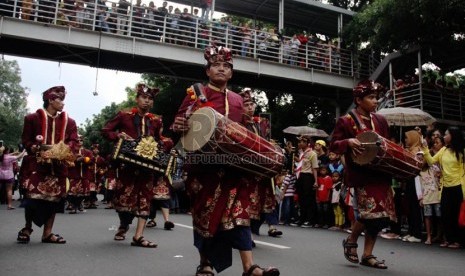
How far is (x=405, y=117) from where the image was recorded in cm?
1102

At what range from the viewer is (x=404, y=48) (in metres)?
14.8

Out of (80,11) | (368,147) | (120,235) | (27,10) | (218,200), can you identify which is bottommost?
(120,235)

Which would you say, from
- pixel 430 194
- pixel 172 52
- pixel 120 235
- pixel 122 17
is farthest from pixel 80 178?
pixel 430 194

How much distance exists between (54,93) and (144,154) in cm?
143

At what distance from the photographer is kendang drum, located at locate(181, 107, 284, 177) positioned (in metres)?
3.49

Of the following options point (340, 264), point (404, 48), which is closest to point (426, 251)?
point (340, 264)

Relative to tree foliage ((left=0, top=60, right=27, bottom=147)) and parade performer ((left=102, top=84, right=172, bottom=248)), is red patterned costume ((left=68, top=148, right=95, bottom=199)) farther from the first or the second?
tree foliage ((left=0, top=60, right=27, bottom=147))

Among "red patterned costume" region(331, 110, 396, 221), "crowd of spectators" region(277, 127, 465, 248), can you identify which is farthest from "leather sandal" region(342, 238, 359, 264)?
"crowd of spectators" region(277, 127, 465, 248)

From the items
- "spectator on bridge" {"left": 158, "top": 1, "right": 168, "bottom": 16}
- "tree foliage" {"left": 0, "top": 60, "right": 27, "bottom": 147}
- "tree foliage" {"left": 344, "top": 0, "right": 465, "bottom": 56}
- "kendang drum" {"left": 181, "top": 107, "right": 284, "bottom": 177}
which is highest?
"tree foliage" {"left": 0, "top": 60, "right": 27, "bottom": 147}

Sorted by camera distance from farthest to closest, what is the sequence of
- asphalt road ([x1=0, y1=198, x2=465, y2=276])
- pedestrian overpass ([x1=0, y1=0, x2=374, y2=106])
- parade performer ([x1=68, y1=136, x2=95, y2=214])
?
pedestrian overpass ([x1=0, y1=0, x2=374, y2=106]) < parade performer ([x1=68, y1=136, x2=95, y2=214]) < asphalt road ([x1=0, y1=198, x2=465, y2=276])

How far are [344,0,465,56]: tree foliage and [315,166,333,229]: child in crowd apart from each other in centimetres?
457

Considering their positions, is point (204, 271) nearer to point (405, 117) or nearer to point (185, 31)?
point (405, 117)

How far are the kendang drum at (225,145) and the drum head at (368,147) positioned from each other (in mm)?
1424

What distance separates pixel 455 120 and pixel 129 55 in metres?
11.0
